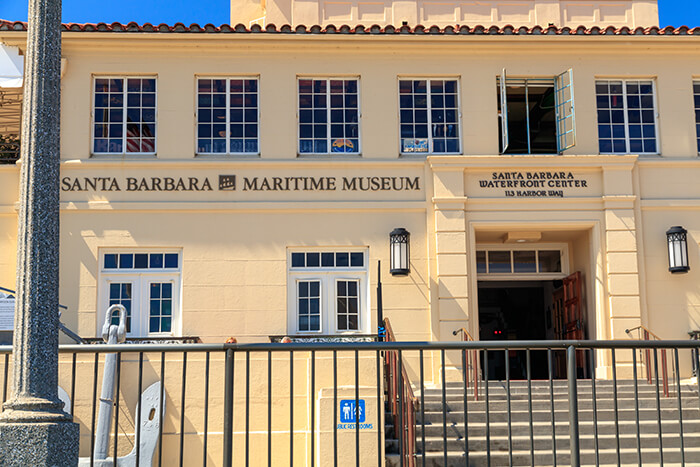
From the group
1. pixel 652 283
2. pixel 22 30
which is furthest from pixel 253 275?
pixel 652 283

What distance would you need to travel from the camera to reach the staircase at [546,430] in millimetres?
12828

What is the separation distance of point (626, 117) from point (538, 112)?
2918 millimetres

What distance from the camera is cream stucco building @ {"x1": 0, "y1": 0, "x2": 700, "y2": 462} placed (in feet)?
58.2

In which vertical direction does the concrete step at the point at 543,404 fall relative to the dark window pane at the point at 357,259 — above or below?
below

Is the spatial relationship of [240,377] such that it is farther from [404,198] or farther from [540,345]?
[540,345]

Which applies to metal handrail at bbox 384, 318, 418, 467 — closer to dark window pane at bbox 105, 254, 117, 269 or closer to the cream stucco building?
the cream stucco building

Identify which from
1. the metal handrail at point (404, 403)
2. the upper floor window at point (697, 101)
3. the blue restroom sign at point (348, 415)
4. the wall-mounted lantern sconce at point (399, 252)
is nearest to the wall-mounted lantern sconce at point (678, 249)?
the upper floor window at point (697, 101)

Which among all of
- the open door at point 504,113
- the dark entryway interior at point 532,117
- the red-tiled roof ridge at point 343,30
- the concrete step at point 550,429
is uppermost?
the red-tiled roof ridge at point 343,30

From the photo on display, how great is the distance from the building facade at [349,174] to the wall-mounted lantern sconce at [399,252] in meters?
0.25

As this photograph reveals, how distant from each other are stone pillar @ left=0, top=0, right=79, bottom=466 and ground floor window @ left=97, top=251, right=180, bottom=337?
11506 millimetres

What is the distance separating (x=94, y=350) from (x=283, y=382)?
7.83 m

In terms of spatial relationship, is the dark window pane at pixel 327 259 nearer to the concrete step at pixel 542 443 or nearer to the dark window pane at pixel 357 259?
the dark window pane at pixel 357 259

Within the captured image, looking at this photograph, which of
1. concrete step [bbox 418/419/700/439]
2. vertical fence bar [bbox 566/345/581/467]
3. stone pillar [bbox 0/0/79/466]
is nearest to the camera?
stone pillar [bbox 0/0/79/466]

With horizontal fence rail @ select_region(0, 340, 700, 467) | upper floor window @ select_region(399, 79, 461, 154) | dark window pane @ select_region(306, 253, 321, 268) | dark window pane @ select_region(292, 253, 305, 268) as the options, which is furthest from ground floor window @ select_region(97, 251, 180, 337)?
upper floor window @ select_region(399, 79, 461, 154)
